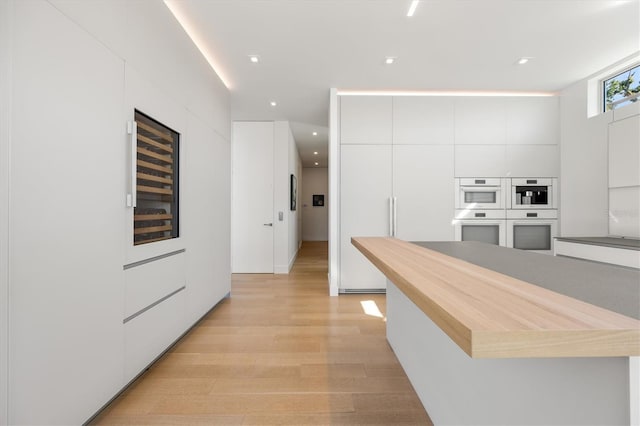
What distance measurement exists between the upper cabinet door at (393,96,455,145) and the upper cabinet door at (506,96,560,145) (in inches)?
33.4

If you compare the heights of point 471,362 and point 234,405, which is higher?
point 471,362

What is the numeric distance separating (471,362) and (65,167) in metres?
2.01

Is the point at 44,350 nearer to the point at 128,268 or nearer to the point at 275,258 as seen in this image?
the point at 128,268

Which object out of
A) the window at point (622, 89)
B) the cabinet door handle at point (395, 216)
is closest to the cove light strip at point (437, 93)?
the window at point (622, 89)

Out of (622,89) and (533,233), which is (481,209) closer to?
(533,233)

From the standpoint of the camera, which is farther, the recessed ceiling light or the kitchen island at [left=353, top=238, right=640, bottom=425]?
the recessed ceiling light

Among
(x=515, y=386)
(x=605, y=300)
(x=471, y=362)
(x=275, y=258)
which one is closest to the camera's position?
(x=605, y=300)

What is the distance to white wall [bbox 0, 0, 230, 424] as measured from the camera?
1.15 metres

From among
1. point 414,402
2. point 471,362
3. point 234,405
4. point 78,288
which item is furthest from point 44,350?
point 414,402

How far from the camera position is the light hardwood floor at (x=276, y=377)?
5.39 feet

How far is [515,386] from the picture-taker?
902 millimetres

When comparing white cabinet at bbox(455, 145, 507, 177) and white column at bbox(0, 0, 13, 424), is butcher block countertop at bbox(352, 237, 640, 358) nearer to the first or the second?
white column at bbox(0, 0, 13, 424)

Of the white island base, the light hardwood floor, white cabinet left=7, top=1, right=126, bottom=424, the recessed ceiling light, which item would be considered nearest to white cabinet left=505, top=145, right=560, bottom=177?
the recessed ceiling light

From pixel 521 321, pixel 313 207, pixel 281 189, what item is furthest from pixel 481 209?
pixel 313 207
